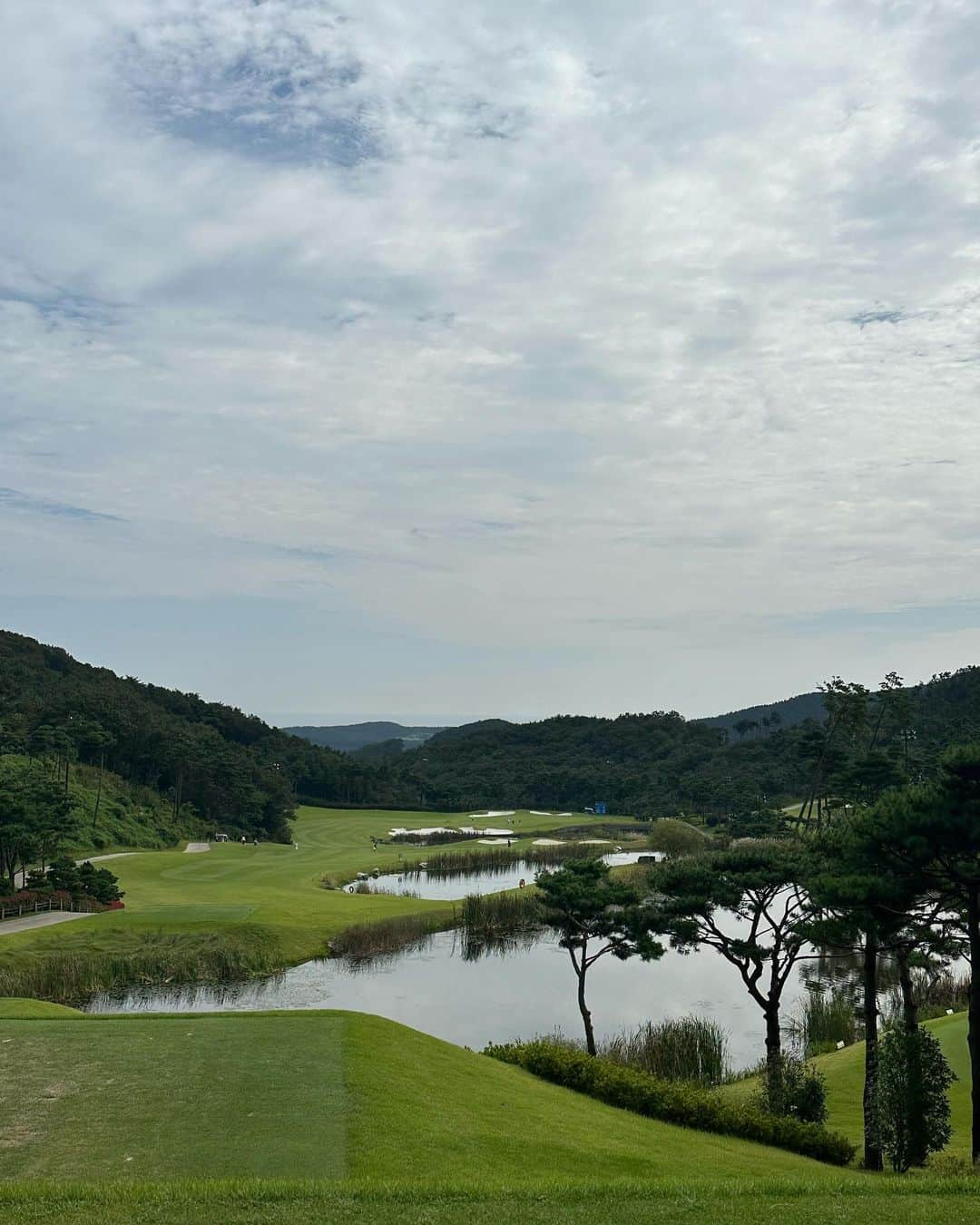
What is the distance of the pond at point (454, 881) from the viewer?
52819mm

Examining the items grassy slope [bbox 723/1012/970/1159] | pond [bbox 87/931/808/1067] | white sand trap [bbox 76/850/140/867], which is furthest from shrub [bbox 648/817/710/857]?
grassy slope [bbox 723/1012/970/1159]

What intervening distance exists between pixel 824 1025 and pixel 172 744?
60.2 m

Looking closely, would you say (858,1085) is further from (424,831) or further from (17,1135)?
(424,831)

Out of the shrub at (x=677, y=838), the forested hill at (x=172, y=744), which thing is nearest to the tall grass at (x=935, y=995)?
the shrub at (x=677, y=838)

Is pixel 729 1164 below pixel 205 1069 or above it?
below

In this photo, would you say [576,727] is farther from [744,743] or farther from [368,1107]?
[368,1107]

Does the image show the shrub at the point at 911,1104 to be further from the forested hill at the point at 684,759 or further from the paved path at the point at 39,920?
the forested hill at the point at 684,759

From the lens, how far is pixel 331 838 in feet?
256

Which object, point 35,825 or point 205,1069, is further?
point 35,825

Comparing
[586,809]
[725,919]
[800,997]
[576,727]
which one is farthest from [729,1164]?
[576,727]

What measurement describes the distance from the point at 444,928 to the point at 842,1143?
25.5 metres

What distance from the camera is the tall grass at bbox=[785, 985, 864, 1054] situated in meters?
25.5

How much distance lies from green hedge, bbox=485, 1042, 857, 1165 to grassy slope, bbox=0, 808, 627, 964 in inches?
711

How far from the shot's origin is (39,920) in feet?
112
